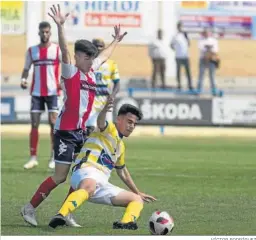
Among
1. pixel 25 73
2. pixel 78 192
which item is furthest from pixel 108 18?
pixel 78 192

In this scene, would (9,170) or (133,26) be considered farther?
(133,26)

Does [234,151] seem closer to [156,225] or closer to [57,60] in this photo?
[57,60]

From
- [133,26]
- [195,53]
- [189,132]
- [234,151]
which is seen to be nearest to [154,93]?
[189,132]

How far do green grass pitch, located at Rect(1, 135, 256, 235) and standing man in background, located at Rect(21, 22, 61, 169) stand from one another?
21.6 inches

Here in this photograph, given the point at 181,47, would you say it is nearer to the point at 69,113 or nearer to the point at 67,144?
the point at 69,113

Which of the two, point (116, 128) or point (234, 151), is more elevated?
point (116, 128)

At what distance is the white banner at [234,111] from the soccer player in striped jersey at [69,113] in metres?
15.2

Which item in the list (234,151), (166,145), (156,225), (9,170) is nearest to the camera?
(156,225)

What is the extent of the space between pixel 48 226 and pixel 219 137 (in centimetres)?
1497

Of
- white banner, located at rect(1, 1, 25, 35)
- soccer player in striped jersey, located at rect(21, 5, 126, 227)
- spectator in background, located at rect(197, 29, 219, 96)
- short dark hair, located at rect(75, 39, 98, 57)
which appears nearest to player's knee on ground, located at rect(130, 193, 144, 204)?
soccer player in striped jersey, located at rect(21, 5, 126, 227)

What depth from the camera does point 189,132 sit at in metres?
26.5

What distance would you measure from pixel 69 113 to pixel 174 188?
11.4 feet

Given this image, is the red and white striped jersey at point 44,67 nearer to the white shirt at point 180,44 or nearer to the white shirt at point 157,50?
the white shirt at point 180,44

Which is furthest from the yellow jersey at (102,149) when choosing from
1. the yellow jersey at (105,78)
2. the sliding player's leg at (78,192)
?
the yellow jersey at (105,78)
